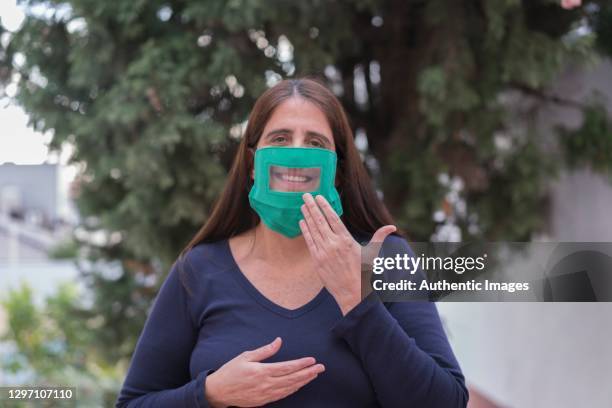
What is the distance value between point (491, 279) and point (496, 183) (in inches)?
115

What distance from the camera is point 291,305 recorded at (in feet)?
5.50

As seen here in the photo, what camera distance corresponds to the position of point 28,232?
45.8 feet

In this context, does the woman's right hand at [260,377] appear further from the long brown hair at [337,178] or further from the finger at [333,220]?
the long brown hair at [337,178]

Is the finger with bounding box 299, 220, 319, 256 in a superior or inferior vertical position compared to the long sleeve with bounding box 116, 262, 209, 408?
superior

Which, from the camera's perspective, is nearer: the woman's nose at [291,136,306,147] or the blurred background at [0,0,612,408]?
the woman's nose at [291,136,306,147]

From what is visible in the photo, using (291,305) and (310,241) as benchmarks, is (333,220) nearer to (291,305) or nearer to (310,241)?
(310,241)

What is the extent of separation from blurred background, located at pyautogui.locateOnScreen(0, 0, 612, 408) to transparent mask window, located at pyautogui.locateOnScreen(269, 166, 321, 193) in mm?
1715

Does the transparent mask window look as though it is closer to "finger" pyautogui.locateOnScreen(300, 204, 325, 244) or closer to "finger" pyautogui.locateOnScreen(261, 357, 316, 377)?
"finger" pyautogui.locateOnScreen(300, 204, 325, 244)

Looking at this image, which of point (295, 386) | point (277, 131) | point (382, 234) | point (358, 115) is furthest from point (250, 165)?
point (358, 115)

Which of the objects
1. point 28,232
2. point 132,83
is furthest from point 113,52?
point 28,232

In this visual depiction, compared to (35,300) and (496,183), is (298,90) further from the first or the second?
(35,300)

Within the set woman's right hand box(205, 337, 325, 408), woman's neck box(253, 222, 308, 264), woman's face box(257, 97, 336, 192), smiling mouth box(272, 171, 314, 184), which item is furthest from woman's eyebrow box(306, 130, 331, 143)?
woman's right hand box(205, 337, 325, 408)

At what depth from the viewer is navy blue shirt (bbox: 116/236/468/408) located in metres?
1.51

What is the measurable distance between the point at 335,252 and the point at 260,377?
314 mm
